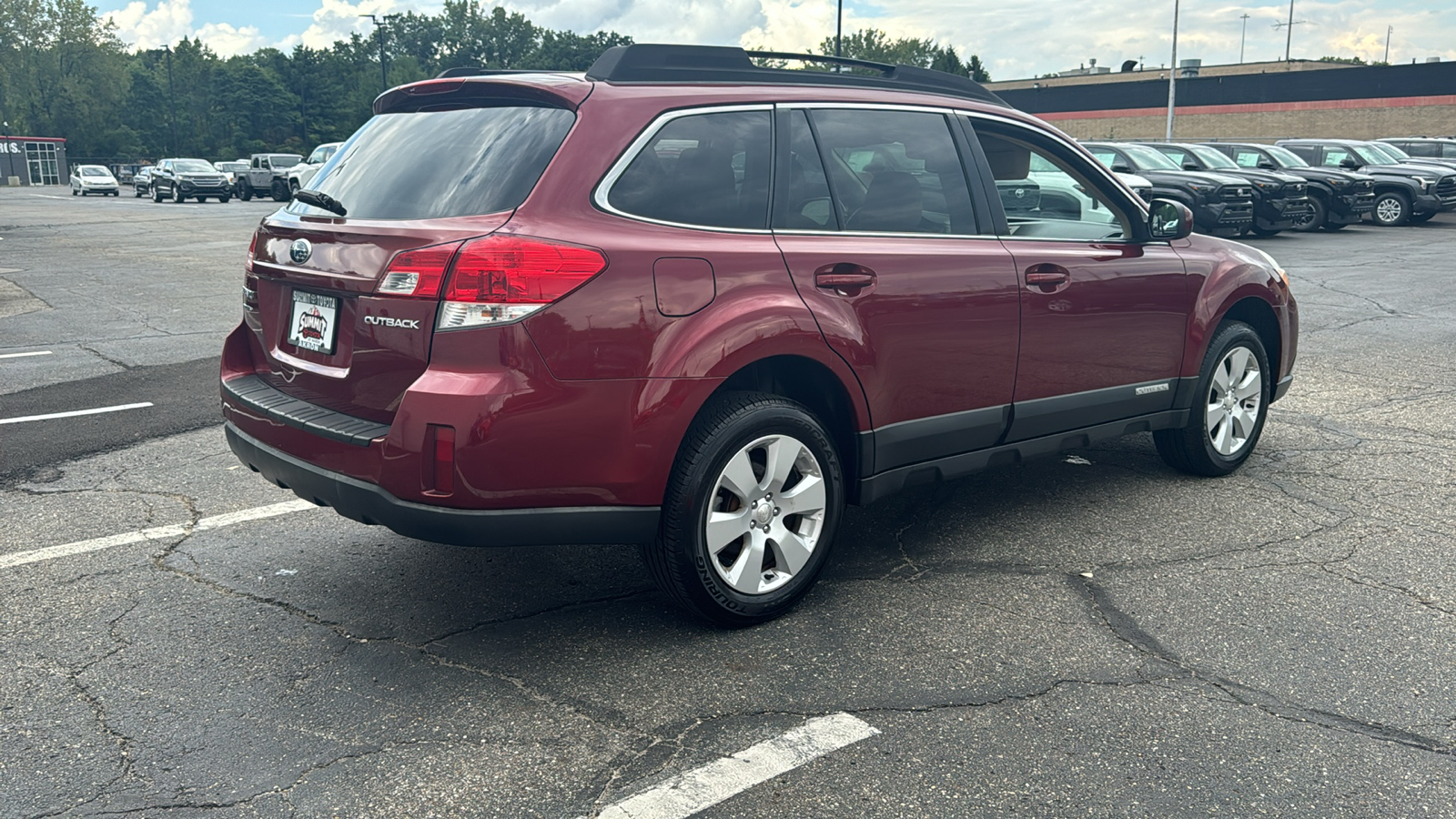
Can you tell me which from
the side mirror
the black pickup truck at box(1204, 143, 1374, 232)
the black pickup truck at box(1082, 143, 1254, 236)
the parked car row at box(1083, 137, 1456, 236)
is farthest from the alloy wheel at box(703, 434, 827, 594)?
the black pickup truck at box(1204, 143, 1374, 232)

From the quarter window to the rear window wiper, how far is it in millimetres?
1551

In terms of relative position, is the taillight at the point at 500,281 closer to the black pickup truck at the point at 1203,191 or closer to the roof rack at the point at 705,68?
the roof rack at the point at 705,68

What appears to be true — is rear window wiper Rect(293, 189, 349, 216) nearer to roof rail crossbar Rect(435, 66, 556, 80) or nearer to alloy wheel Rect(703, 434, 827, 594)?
roof rail crossbar Rect(435, 66, 556, 80)

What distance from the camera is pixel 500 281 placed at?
3.28 metres

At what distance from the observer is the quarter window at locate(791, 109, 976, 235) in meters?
4.13

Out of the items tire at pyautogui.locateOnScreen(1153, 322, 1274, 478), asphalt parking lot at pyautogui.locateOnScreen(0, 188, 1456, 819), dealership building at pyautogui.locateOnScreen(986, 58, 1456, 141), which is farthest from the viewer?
dealership building at pyautogui.locateOnScreen(986, 58, 1456, 141)

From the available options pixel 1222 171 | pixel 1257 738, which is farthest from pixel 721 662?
pixel 1222 171

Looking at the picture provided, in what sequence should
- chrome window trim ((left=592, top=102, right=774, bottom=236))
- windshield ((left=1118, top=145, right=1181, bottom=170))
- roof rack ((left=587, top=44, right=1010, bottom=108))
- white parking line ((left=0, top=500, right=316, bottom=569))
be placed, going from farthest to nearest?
windshield ((left=1118, top=145, right=1181, bottom=170))
white parking line ((left=0, top=500, right=316, bottom=569))
roof rack ((left=587, top=44, right=1010, bottom=108))
chrome window trim ((left=592, top=102, right=774, bottom=236))


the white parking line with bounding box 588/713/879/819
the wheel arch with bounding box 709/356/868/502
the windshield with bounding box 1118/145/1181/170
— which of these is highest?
the windshield with bounding box 1118/145/1181/170

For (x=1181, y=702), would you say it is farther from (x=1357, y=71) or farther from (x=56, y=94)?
(x=56, y=94)

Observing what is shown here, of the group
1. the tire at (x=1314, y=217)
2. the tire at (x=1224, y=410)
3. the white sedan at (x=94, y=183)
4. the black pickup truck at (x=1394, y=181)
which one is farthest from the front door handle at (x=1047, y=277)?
the white sedan at (x=94, y=183)

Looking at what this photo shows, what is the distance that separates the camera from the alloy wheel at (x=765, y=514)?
3742 mm

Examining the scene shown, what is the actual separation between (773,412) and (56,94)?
131 meters

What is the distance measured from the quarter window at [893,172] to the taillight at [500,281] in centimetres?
113
